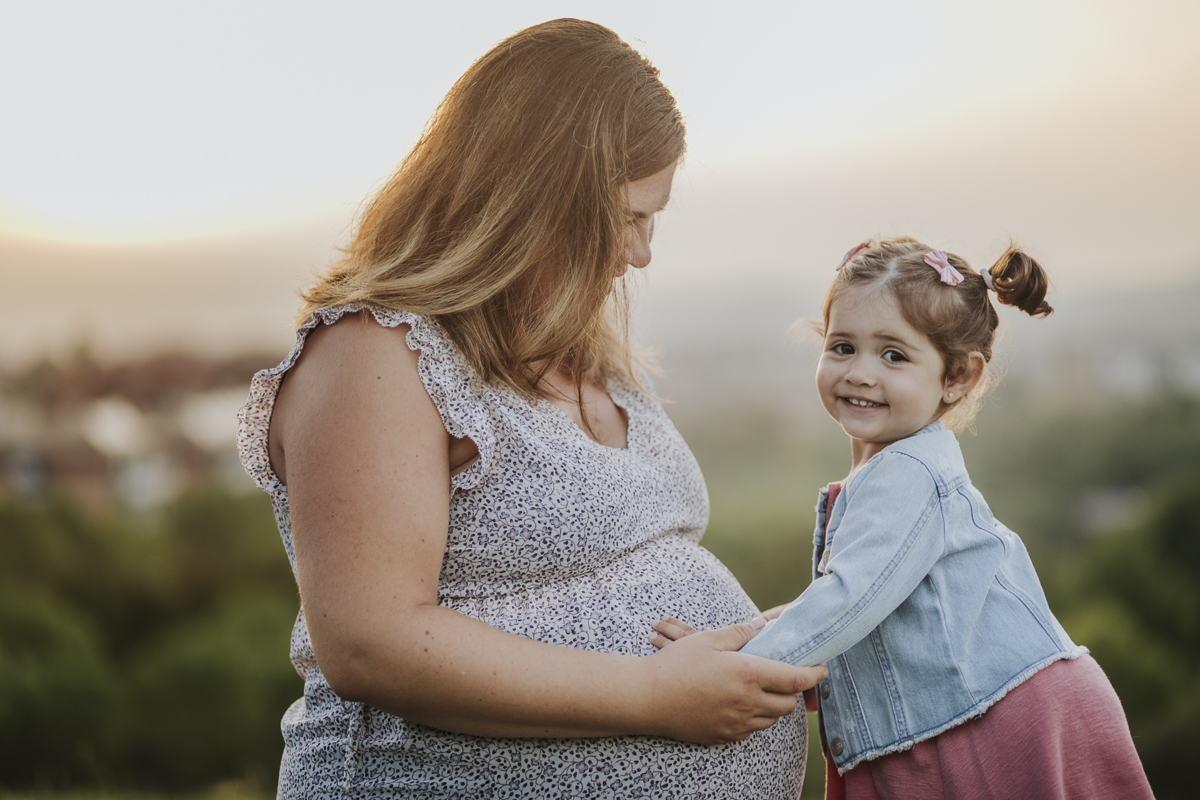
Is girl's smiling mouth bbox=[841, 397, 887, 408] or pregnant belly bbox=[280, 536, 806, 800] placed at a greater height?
girl's smiling mouth bbox=[841, 397, 887, 408]

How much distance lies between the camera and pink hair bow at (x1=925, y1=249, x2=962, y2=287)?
1.48 metres

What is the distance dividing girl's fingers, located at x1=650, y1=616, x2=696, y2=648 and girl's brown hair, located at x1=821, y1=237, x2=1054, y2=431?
60 cm

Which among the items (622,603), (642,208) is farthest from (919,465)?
(642,208)

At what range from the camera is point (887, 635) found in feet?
4.73

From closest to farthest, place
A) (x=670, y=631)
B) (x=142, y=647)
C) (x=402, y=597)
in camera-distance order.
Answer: (x=402, y=597) < (x=670, y=631) < (x=142, y=647)

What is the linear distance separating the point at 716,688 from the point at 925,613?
15.0 inches

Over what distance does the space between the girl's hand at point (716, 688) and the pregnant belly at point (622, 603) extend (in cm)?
8

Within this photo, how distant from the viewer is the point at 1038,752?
4.42ft

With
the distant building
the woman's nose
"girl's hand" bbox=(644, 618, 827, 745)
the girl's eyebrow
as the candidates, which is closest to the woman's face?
the woman's nose

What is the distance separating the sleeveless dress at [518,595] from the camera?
126 centimetres

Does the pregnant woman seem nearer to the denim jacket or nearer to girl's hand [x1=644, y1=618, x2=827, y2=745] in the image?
girl's hand [x1=644, y1=618, x2=827, y2=745]

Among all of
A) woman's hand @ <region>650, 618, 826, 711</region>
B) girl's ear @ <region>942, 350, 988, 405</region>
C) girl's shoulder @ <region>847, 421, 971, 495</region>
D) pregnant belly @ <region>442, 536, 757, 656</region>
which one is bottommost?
woman's hand @ <region>650, 618, 826, 711</region>

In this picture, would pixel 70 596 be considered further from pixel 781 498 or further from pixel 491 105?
pixel 491 105

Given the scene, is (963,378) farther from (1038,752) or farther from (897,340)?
(1038,752)
